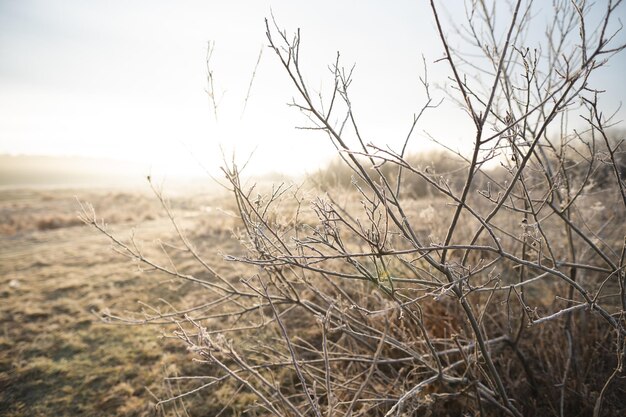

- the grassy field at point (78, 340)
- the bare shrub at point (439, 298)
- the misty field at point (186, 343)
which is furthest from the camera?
the grassy field at point (78, 340)

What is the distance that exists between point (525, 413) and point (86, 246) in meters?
8.28

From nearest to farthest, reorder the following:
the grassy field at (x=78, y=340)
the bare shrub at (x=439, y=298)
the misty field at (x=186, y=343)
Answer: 1. the bare shrub at (x=439, y=298)
2. the misty field at (x=186, y=343)
3. the grassy field at (x=78, y=340)

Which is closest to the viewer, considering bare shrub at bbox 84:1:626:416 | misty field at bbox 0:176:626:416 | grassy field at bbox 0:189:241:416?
bare shrub at bbox 84:1:626:416

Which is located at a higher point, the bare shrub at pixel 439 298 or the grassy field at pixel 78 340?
the bare shrub at pixel 439 298

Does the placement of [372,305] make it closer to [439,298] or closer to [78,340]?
[439,298]

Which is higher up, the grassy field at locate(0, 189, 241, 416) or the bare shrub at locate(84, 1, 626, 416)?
the bare shrub at locate(84, 1, 626, 416)

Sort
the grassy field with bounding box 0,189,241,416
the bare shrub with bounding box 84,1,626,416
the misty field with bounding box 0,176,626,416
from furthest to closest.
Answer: the grassy field with bounding box 0,189,241,416
the misty field with bounding box 0,176,626,416
the bare shrub with bounding box 84,1,626,416

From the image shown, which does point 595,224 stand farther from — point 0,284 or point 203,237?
point 0,284

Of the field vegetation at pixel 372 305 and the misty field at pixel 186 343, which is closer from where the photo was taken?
the field vegetation at pixel 372 305

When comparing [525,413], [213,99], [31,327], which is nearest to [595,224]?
[525,413]

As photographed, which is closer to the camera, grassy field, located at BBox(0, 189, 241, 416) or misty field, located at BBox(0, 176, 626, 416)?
misty field, located at BBox(0, 176, 626, 416)

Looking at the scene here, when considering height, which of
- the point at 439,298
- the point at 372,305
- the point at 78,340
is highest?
the point at 439,298

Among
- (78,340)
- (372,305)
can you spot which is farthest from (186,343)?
(78,340)

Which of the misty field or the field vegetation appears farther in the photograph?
the misty field
